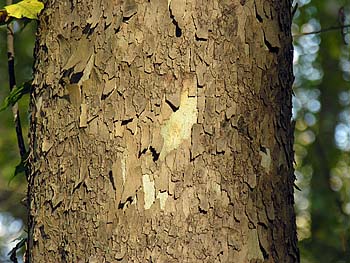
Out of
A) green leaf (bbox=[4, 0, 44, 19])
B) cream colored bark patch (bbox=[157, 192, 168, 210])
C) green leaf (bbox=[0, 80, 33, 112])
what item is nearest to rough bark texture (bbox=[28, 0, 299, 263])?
cream colored bark patch (bbox=[157, 192, 168, 210])

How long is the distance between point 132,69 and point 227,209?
0.23 meters

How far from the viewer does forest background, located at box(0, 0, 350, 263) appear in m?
3.37

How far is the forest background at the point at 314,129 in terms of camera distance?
3.37 meters

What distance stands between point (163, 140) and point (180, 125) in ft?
0.11

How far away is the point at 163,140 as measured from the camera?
859 millimetres

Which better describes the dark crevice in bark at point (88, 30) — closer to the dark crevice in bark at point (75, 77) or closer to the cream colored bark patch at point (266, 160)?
the dark crevice in bark at point (75, 77)

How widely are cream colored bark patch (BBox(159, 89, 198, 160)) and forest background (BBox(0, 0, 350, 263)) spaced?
79cm

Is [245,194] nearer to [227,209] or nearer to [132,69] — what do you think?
[227,209]

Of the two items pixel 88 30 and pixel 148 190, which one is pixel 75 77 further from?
pixel 148 190

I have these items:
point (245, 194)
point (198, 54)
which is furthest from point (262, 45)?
point (245, 194)

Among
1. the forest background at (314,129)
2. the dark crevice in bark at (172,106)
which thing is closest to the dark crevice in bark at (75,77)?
the dark crevice in bark at (172,106)

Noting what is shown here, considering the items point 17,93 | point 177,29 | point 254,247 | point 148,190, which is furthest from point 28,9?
point 254,247

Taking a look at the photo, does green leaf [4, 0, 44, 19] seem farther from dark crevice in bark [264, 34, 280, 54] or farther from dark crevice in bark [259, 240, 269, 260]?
dark crevice in bark [259, 240, 269, 260]

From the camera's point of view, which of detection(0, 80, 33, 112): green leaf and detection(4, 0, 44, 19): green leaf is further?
detection(0, 80, 33, 112): green leaf
